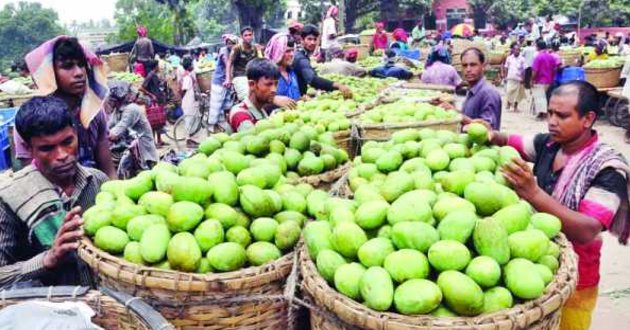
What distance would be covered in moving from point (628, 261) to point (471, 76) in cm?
254

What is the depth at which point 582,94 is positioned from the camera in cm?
258

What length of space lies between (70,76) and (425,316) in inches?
111

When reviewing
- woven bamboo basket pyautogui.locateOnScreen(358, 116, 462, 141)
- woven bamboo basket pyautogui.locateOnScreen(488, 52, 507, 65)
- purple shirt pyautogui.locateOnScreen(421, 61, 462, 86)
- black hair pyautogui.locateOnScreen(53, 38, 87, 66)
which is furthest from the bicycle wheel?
woven bamboo basket pyautogui.locateOnScreen(488, 52, 507, 65)

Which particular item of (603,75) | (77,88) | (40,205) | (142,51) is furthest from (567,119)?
(142,51)

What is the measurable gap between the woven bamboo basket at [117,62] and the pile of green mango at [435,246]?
51.9 ft

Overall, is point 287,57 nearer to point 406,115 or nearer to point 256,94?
point 256,94

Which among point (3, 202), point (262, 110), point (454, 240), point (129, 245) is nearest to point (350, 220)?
point (454, 240)

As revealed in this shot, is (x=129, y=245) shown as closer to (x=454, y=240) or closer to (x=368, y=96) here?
(x=454, y=240)

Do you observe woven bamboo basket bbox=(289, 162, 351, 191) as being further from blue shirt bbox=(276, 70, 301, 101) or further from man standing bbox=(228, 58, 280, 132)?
blue shirt bbox=(276, 70, 301, 101)

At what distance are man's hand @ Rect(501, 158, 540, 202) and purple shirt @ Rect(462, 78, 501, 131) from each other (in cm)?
250

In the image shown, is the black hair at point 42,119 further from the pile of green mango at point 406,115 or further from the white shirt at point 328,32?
the white shirt at point 328,32

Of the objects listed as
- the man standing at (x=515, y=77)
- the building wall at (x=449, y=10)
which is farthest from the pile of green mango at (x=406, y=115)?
the building wall at (x=449, y=10)

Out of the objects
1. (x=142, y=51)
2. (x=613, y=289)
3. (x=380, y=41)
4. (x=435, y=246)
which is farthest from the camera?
(x=380, y=41)

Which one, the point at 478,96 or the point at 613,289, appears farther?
the point at 613,289
